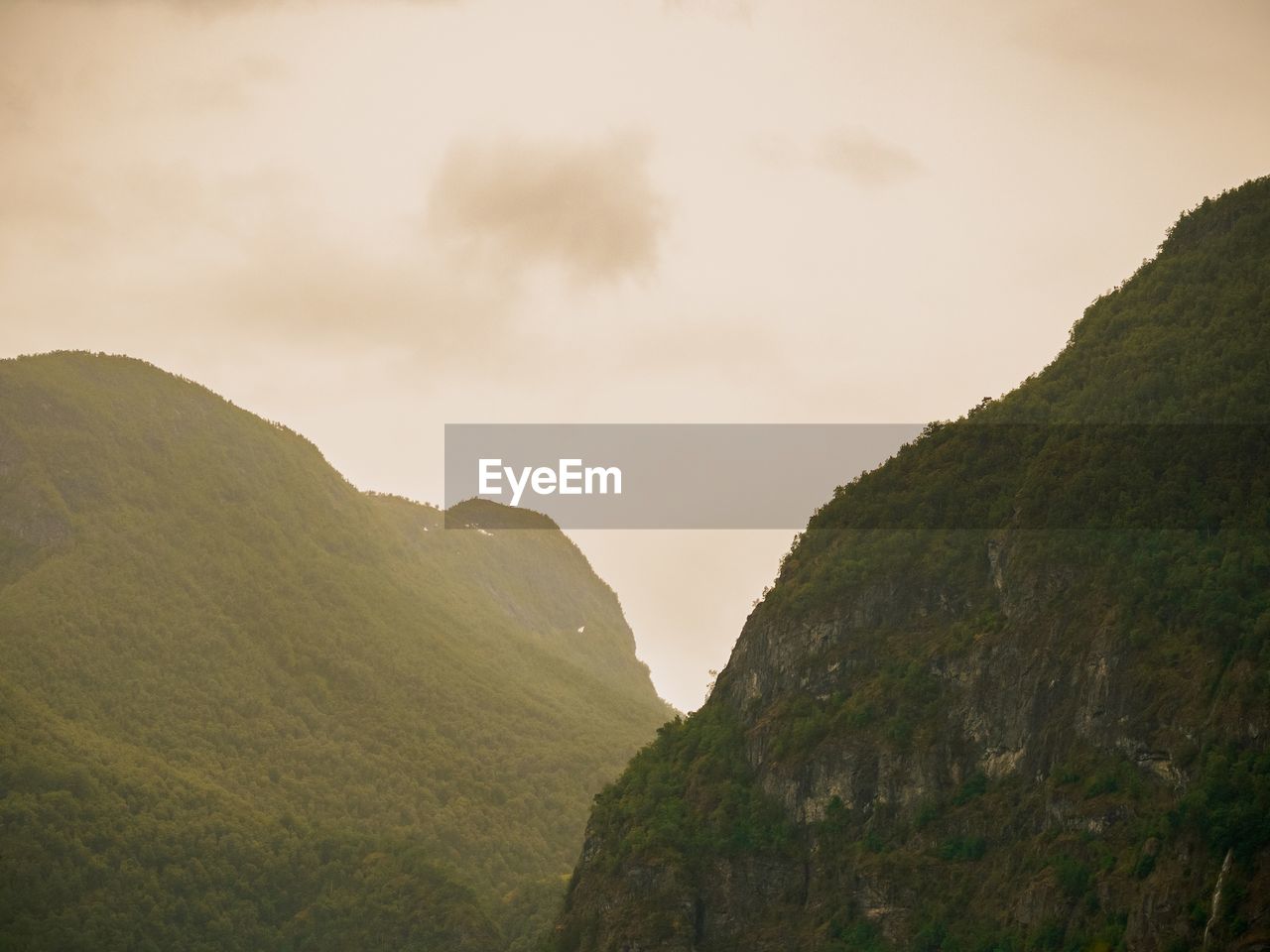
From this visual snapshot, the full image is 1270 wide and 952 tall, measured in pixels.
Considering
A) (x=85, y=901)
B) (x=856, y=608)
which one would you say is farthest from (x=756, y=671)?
(x=85, y=901)

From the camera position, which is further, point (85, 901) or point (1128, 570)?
point (85, 901)

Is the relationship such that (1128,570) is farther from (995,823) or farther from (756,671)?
(756,671)

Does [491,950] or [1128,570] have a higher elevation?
[1128,570]

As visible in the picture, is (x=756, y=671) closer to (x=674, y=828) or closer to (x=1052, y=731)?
(x=674, y=828)

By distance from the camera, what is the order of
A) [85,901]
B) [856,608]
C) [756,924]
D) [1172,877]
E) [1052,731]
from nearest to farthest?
1. [1172,877]
2. [1052,731]
3. [756,924]
4. [856,608]
5. [85,901]

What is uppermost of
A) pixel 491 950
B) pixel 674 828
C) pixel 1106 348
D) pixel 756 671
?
pixel 1106 348

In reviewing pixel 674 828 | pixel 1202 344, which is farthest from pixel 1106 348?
pixel 674 828

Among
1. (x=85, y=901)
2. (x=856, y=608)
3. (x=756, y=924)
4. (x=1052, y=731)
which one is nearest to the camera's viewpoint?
(x=1052, y=731)
